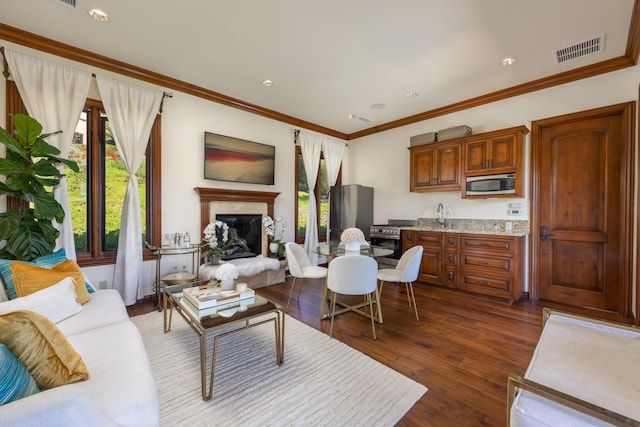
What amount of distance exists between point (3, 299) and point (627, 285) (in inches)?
226

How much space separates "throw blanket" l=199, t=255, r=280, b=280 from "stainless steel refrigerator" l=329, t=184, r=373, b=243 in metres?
1.75

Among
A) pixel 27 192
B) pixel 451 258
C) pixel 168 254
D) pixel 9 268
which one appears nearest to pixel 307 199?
pixel 168 254

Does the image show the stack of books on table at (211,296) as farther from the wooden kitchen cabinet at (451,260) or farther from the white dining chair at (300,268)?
the wooden kitchen cabinet at (451,260)

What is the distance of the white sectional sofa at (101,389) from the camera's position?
0.87m

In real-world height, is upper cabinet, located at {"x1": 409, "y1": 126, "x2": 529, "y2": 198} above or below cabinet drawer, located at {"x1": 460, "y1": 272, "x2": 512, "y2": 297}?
above

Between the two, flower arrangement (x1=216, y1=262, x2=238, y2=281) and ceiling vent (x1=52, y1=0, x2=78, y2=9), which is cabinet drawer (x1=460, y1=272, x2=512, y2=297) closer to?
flower arrangement (x1=216, y1=262, x2=238, y2=281)

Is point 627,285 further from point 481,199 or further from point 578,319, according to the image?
point 578,319

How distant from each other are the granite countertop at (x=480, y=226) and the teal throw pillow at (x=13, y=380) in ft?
13.9

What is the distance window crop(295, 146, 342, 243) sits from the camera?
5387 mm

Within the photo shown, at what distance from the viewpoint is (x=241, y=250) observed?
4.48 meters

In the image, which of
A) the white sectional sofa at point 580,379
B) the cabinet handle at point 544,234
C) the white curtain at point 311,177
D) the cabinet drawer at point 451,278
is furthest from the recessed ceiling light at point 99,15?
the cabinet handle at point 544,234

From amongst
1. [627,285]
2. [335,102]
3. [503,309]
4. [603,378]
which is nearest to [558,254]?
[627,285]

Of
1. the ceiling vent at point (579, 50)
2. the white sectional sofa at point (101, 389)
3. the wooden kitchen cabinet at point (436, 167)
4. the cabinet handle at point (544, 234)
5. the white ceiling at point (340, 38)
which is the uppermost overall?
the white ceiling at point (340, 38)

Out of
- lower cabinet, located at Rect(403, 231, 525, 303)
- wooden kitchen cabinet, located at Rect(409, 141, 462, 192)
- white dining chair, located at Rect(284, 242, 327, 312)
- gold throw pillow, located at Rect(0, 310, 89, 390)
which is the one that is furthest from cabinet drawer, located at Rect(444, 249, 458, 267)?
gold throw pillow, located at Rect(0, 310, 89, 390)
